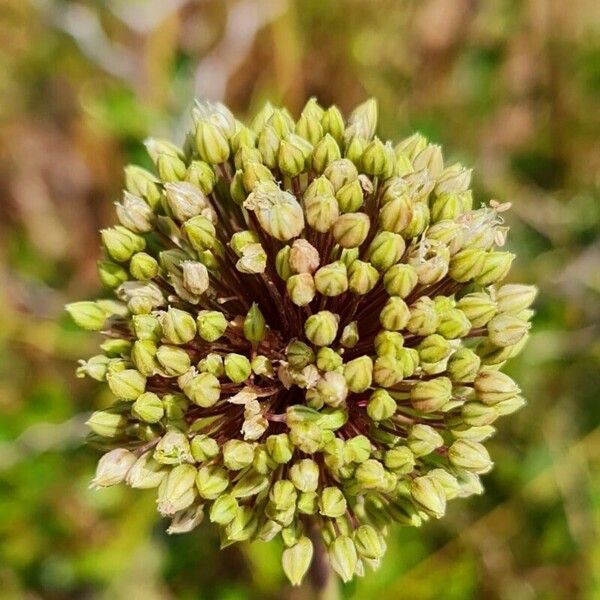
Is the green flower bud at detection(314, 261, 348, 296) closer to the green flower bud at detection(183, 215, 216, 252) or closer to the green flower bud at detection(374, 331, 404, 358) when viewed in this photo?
the green flower bud at detection(374, 331, 404, 358)

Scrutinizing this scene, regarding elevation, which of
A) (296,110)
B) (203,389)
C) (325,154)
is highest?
(296,110)

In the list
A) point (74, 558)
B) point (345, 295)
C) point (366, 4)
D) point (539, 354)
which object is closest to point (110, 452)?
point (345, 295)

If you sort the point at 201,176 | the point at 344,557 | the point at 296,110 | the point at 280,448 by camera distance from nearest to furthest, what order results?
the point at 280,448, the point at 344,557, the point at 201,176, the point at 296,110

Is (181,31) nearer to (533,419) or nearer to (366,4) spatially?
(366,4)

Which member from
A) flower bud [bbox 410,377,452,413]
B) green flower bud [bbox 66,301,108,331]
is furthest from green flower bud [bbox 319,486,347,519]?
green flower bud [bbox 66,301,108,331]

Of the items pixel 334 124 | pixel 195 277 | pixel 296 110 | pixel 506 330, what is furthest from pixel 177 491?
pixel 296 110

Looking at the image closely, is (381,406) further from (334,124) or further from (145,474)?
(334,124)
